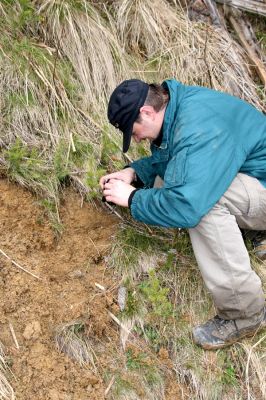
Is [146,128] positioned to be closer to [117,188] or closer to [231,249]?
[117,188]

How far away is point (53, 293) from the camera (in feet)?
11.6

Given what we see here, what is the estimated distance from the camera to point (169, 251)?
386 centimetres

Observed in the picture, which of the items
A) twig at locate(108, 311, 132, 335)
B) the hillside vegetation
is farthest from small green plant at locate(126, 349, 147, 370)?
twig at locate(108, 311, 132, 335)

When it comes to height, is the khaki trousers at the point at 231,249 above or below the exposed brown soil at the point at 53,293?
above

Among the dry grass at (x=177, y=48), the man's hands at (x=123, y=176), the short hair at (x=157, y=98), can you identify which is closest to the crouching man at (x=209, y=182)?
the short hair at (x=157, y=98)

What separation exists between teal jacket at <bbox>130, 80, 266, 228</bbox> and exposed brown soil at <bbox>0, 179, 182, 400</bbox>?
1.98ft

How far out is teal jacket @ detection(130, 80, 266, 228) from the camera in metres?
3.12

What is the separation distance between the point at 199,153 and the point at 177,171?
6.4 inches

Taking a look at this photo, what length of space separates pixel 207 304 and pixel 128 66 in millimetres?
2145

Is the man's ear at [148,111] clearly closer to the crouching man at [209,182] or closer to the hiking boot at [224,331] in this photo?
the crouching man at [209,182]

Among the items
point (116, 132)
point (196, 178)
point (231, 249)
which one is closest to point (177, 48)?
point (116, 132)

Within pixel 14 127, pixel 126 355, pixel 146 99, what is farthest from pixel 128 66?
pixel 126 355

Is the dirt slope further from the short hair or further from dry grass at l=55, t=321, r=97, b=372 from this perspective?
the short hair

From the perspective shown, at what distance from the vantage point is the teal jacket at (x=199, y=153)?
10.2ft
